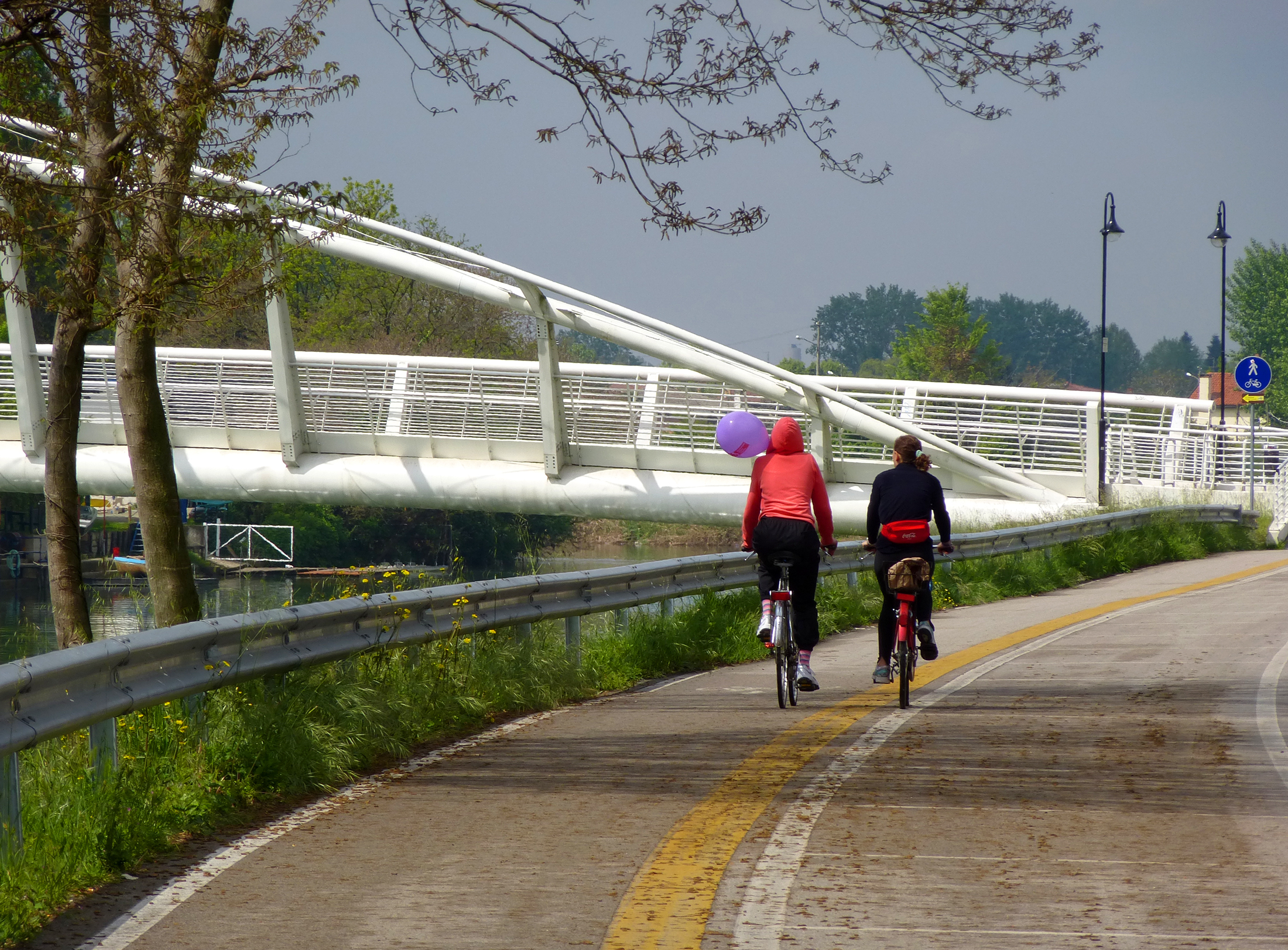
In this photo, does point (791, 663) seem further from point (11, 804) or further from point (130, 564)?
point (130, 564)

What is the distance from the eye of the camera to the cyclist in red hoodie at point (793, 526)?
30.2 ft

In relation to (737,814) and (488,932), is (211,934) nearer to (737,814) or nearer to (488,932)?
(488,932)

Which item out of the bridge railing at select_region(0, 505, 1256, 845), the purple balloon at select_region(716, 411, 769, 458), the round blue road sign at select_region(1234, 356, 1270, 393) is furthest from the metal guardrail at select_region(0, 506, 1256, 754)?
the round blue road sign at select_region(1234, 356, 1270, 393)

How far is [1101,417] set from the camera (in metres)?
27.3

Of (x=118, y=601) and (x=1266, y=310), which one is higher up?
(x=1266, y=310)

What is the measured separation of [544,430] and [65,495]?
48.4ft

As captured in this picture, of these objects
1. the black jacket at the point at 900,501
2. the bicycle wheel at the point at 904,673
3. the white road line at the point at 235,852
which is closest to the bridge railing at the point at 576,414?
the black jacket at the point at 900,501

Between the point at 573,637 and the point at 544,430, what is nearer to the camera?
the point at 573,637

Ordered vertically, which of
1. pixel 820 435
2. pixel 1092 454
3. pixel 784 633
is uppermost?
pixel 820 435

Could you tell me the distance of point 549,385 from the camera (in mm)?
25766

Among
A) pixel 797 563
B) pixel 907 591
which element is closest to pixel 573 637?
pixel 797 563

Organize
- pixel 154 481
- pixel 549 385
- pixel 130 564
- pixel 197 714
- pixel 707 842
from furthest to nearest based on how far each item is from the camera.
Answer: pixel 130 564 → pixel 549 385 → pixel 154 481 → pixel 197 714 → pixel 707 842

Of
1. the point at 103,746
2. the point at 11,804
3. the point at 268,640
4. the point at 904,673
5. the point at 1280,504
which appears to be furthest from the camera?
the point at 1280,504

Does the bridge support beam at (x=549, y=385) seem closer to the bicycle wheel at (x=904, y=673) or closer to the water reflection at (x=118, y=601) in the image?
the water reflection at (x=118, y=601)
